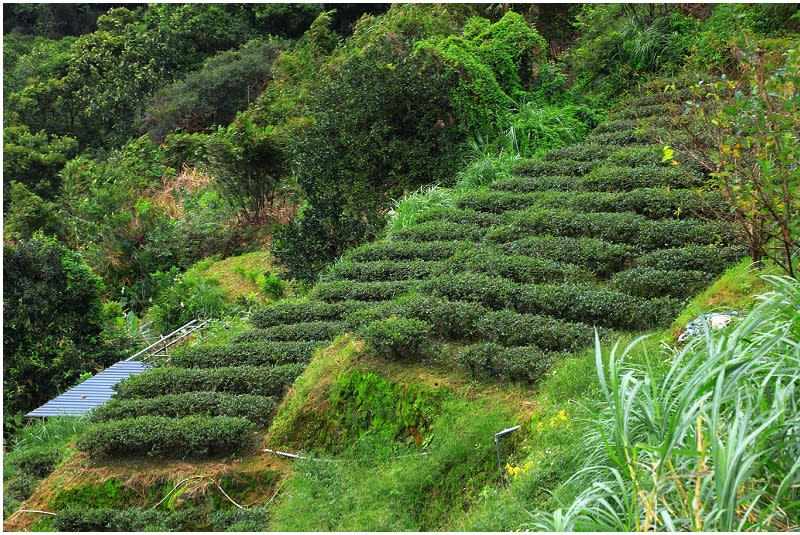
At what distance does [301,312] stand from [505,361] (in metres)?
3.36

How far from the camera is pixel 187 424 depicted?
6965mm

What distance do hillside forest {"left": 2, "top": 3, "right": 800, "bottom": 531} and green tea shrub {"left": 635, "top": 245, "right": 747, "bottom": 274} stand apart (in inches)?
1.7

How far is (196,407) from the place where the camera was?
24.2 feet

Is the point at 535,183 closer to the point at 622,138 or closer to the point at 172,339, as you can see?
the point at 622,138

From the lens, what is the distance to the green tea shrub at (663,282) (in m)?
7.09

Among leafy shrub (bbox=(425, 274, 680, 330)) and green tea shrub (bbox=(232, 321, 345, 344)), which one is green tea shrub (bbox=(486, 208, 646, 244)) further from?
green tea shrub (bbox=(232, 321, 345, 344))

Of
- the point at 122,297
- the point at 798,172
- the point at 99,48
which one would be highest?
the point at 99,48

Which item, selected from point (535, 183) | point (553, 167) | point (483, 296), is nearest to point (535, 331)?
point (483, 296)

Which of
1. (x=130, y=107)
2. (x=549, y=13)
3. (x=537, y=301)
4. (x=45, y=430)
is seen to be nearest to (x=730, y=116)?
(x=537, y=301)

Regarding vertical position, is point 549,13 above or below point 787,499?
above

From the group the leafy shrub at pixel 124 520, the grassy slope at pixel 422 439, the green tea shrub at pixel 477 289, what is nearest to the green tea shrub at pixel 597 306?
the green tea shrub at pixel 477 289

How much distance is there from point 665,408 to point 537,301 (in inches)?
146

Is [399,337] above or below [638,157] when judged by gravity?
below

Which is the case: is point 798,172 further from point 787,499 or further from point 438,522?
point 438,522
